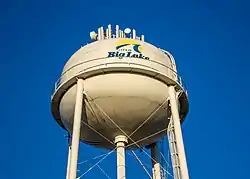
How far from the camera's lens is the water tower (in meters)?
16.4

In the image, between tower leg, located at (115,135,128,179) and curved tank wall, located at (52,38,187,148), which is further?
tower leg, located at (115,135,128,179)

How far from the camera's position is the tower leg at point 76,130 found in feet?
48.8

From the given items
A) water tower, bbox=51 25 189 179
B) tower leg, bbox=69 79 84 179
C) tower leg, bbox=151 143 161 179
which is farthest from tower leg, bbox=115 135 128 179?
tower leg, bbox=69 79 84 179

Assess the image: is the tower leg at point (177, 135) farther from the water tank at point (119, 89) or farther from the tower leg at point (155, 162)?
the tower leg at point (155, 162)

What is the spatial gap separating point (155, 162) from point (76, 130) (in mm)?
4560

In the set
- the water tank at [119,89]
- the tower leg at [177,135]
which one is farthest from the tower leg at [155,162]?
the tower leg at [177,135]

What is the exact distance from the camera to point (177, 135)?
16.2 meters

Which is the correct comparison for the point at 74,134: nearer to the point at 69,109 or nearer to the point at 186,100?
the point at 69,109

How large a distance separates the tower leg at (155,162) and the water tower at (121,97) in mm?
1061

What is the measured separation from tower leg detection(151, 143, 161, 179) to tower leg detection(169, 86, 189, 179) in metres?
2.55

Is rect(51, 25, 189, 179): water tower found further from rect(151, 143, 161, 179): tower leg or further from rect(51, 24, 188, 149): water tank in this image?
rect(151, 143, 161, 179): tower leg

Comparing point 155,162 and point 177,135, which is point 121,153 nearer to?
point 155,162

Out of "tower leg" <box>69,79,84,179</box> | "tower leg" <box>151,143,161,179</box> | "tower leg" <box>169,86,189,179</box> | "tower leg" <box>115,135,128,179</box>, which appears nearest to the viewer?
"tower leg" <box>69,79,84,179</box>

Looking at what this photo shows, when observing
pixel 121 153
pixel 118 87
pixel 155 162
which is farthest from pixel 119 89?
pixel 155 162
